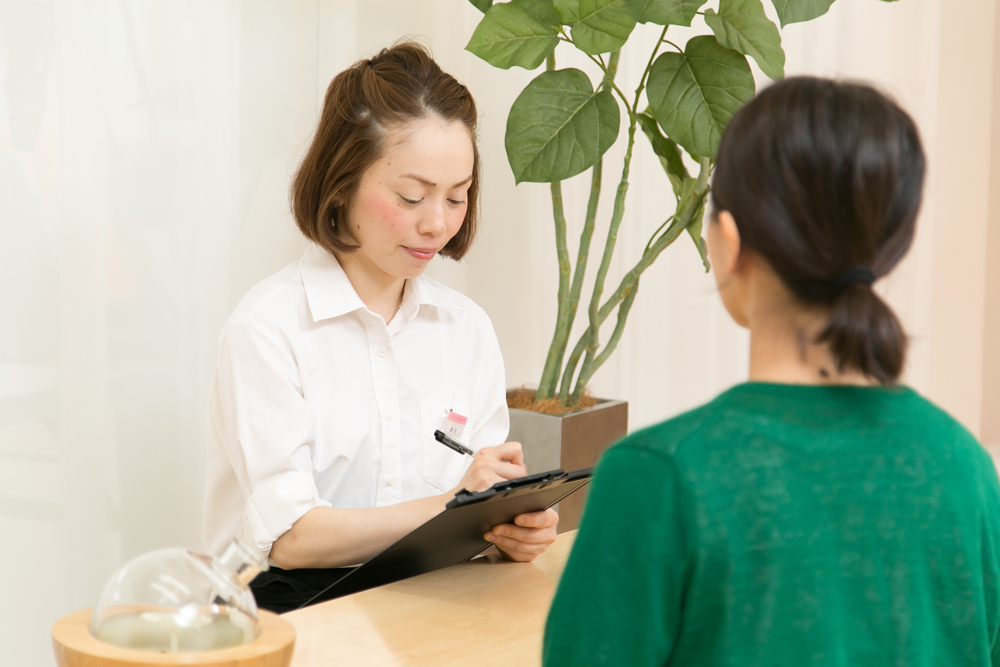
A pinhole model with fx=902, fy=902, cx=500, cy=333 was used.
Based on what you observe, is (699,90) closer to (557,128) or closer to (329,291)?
(557,128)

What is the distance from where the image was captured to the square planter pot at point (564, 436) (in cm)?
220

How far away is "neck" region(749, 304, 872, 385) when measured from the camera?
63 centimetres

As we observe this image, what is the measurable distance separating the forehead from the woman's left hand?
→ 0.62 metres

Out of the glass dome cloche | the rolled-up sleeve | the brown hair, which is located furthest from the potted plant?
the glass dome cloche

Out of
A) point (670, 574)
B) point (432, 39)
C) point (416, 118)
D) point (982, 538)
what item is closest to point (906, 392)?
point (982, 538)

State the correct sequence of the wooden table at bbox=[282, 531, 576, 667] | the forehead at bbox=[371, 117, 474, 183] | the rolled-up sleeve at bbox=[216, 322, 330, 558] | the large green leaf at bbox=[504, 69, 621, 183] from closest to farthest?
the wooden table at bbox=[282, 531, 576, 667] < the rolled-up sleeve at bbox=[216, 322, 330, 558] < the forehead at bbox=[371, 117, 474, 183] < the large green leaf at bbox=[504, 69, 621, 183]

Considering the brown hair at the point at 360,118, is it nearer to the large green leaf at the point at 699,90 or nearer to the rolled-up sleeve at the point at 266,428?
the rolled-up sleeve at the point at 266,428

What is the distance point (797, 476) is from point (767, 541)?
5cm

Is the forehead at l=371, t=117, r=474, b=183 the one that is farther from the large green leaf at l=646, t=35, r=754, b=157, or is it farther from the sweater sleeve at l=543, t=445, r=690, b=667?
the sweater sleeve at l=543, t=445, r=690, b=667

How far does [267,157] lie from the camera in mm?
2170

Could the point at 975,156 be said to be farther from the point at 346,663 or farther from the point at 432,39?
the point at 346,663

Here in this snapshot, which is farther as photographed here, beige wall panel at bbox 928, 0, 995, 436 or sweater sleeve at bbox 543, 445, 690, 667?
beige wall panel at bbox 928, 0, 995, 436

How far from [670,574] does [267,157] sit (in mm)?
1808

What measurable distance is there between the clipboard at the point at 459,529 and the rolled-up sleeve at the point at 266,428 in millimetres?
151
